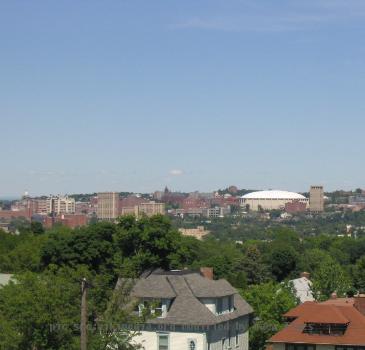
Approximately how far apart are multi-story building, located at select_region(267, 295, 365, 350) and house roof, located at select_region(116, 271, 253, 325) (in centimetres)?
414

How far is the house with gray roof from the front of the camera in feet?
176

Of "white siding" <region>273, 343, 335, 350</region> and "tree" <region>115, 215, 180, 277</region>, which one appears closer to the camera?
"white siding" <region>273, 343, 335, 350</region>

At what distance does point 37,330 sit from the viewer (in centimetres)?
4253

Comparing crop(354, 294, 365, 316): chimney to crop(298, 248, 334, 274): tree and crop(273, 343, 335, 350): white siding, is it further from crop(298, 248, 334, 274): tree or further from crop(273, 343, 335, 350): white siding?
crop(298, 248, 334, 274): tree

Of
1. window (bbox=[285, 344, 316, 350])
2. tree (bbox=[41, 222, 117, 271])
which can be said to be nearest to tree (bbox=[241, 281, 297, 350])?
window (bbox=[285, 344, 316, 350])

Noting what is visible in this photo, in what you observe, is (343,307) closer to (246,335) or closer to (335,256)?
(246,335)

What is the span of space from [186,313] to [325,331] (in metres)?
7.52

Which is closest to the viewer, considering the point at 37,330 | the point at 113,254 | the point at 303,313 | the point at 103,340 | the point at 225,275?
the point at 103,340

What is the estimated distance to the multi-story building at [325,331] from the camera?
1967 inches

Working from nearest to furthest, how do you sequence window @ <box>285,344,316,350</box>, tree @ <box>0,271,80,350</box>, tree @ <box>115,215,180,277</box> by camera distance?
1. tree @ <box>0,271,80,350</box>
2. window @ <box>285,344,316,350</box>
3. tree @ <box>115,215,180,277</box>

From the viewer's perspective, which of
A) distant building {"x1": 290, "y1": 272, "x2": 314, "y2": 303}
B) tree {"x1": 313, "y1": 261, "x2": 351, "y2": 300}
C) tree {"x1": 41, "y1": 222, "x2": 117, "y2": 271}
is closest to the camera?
tree {"x1": 41, "y1": 222, "x2": 117, "y2": 271}

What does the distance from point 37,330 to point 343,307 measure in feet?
→ 56.4

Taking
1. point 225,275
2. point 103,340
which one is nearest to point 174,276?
point 103,340

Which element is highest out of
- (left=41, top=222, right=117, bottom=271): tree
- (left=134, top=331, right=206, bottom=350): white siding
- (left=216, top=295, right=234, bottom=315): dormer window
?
(left=41, top=222, right=117, bottom=271): tree
